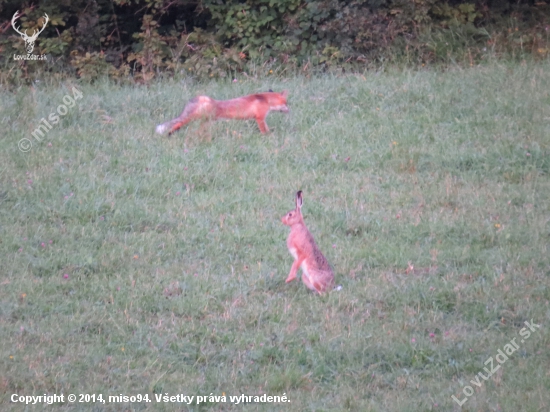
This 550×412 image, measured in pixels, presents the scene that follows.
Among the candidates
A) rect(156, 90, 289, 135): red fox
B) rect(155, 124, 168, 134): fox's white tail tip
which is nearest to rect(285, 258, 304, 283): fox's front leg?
rect(156, 90, 289, 135): red fox

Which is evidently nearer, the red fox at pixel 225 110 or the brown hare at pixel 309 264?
the brown hare at pixel 309 264

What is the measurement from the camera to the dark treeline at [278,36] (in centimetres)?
1580

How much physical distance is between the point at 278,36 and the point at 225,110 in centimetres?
599

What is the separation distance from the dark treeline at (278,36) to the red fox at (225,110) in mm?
3825

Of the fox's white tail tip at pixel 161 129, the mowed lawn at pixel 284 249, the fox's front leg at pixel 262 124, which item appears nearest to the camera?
the mowed lawn at pixel 284 249

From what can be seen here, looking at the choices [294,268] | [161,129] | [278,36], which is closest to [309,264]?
[294,268]

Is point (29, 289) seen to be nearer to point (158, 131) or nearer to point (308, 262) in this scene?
point (308, 262)

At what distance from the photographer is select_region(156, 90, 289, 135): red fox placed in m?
11.3

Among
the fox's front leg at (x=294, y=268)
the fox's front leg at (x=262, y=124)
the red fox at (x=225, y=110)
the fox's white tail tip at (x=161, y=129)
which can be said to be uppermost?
the fox's front leg at (x=294, y=268)

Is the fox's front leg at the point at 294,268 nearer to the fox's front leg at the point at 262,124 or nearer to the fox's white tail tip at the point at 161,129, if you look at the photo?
the fox's front leg at the point at 262,124

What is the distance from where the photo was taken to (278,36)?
17.0 metres

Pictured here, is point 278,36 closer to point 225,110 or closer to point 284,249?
point 225,110

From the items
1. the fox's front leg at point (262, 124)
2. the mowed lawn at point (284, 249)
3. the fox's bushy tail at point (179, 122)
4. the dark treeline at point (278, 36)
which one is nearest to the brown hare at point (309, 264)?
the mowed lawn at point (284, 249)

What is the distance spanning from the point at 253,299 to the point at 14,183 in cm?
402
